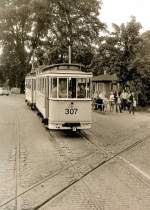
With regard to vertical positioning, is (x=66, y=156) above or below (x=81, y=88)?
below

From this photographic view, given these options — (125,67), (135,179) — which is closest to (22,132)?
(135,179)

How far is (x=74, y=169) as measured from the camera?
591 inches

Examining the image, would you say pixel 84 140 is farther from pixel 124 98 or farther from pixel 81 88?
pixel 124 98

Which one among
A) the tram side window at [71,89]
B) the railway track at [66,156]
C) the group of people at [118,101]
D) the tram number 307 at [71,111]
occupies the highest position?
the tram side window at [71,89]

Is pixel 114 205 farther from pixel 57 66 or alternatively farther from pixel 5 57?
pixel 5 57

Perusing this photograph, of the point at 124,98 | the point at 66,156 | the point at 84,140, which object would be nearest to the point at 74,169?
the point at 66,156

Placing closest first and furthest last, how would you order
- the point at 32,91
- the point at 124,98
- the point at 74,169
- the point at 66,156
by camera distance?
the point at 74,169
the point at 66,156
the point at 32,91
the point at 124,98

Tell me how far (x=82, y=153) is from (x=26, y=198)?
23.6ft

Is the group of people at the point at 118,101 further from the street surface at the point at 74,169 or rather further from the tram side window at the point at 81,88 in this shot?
the tram side window at the point at 81,88

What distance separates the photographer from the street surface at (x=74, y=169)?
11078mm

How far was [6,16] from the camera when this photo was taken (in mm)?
74250

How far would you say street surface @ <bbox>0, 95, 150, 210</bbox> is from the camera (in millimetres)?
11078

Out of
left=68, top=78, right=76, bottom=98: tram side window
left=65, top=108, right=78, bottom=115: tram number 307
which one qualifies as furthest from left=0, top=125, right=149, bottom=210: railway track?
left=68, top=78, right=76, bottom=98: tram side window

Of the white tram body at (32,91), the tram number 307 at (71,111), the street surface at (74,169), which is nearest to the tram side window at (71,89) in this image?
the tram number 307 at (71,111)
